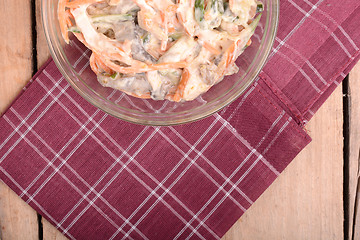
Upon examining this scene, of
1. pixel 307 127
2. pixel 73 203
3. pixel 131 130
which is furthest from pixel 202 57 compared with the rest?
pixel 73 203

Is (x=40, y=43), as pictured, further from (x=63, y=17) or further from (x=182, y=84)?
(x=182, y=84)

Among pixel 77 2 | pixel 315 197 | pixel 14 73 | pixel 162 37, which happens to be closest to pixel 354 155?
pixel 315 197

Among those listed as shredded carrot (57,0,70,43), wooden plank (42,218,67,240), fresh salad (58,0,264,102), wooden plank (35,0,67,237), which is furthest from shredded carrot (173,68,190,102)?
wooden plank (42,218,67,240)

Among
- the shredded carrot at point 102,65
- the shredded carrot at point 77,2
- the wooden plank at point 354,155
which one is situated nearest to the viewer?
the shredded carrot at point 77,2

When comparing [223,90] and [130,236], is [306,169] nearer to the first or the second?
[223,90]

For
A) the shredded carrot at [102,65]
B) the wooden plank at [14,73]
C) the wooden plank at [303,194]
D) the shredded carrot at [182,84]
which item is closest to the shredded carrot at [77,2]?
the shredded carrot at [102,65]

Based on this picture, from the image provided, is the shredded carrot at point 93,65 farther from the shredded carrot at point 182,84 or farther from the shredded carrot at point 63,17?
the shredded carrot at point 182,84
